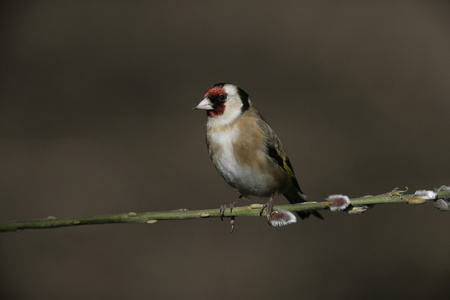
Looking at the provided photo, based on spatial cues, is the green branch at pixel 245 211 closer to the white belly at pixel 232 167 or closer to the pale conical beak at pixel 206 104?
the pale conical beak at pixel 206 104

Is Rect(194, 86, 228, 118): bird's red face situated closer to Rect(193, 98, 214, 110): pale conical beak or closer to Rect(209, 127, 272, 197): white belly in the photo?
Rect(193, 98, 214, 110): pale conical beak

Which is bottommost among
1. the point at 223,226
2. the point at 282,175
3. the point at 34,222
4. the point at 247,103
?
the point at 223,226

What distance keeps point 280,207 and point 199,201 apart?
2.38 meters

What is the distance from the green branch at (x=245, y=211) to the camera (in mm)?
740

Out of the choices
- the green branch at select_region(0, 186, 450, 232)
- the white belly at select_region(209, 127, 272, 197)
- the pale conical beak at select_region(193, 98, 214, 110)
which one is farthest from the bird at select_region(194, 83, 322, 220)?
the green branch at select_region(0, 186, 450, 232)

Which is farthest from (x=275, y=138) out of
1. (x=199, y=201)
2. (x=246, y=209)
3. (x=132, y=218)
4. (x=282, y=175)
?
(x=199, y=201)

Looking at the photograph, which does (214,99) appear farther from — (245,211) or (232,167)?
(245,211)

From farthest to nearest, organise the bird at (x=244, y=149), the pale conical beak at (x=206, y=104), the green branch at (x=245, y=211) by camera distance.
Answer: the bird at (x=244, y=149), the pale conical beak at (x=206, y=104), the green branch at (x=245, y=211)

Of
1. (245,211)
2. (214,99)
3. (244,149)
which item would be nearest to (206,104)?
(214,99)

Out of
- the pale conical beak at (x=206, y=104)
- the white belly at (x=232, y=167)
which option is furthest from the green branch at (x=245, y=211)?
the white belly at (x=232, y=167)

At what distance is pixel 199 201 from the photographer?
10.5ft

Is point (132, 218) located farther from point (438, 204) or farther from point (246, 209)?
point (438, 204)

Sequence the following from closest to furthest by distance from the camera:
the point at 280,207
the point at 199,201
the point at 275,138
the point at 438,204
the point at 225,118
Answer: the point at 438,204 < the point at 280,207 < the point at 225,118 < the point at 275,138 < the point at 199,201

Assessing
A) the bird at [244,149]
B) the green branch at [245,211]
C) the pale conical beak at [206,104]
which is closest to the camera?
the green branch at [245,211]
